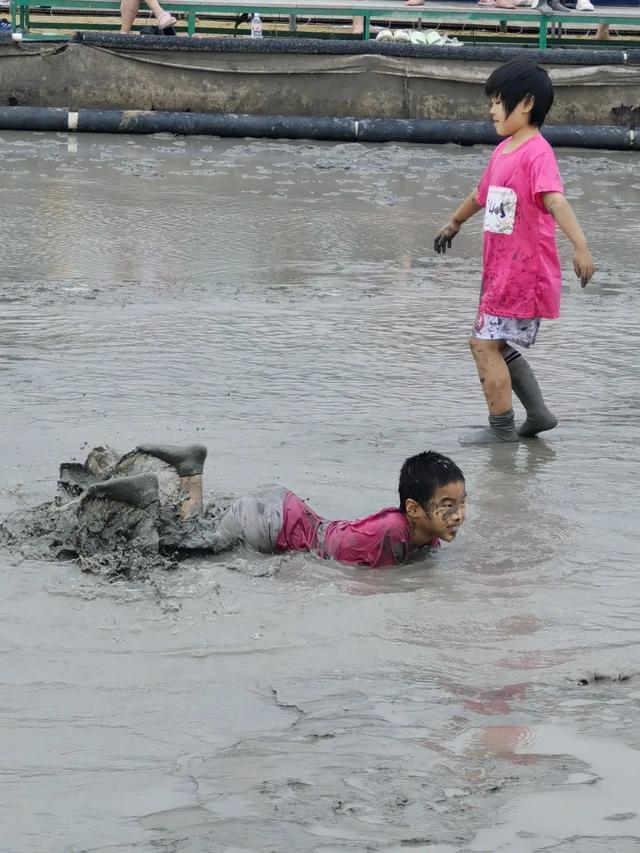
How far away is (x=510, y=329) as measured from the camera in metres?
6.14

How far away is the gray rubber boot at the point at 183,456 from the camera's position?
5020 millimetres

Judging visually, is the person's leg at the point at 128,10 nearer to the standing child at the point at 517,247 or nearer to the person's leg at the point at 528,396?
the standing child at the point at 517,247

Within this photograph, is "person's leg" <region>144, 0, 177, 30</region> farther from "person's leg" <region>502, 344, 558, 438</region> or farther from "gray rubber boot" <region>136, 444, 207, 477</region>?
"gray rubber boot" <region>136, 444, 207, 477</region>

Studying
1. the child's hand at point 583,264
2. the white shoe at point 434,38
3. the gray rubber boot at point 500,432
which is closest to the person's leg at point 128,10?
the white shoe at point 434,38

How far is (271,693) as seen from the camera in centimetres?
370

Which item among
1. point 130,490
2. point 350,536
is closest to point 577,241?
point 350,536

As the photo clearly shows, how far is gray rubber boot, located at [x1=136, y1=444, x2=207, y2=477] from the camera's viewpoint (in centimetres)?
502

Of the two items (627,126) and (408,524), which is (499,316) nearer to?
(408,524)

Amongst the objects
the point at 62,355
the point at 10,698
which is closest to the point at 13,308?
the point at 62,355

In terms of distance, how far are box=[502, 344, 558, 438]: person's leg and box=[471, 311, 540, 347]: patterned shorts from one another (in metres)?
0.09

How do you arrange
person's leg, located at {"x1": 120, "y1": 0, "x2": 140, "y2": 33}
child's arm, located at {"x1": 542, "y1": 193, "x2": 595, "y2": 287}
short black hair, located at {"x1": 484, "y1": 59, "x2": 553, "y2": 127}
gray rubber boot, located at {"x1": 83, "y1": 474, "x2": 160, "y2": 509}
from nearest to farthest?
gray rubber boot, located at {"x1": 83, "y1": 474, "x2": 160, "y2": 509} → child's arm, located at {"x1": 542, "y1": 193, "x2": 595, "y2": 287} → short black hair, located at {"x1": 484, "y1": 59, "x2": 553, "y2": 127} → person's leg, located at {"x1": 120, "y1": 0, "x2": 140, "y2": 33}

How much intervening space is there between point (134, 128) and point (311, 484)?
31.0 ft

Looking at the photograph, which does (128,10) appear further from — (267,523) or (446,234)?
(267,523)

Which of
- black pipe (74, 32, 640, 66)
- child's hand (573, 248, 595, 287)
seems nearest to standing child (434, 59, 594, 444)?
child's hand (573, 248, 595, 287)
